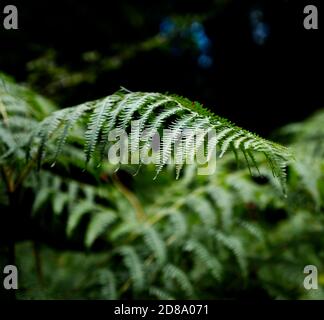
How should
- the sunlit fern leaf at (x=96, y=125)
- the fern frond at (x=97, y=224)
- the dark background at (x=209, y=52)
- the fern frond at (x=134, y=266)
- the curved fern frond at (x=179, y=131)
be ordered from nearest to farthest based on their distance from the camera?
the curved fern frond at (x=179, y=131), the sunlit fern leaf at (x=96, y=125), the fern frond at (x=134, y=266), the fern frond at (x=97, y=224), the dark background at (x=209, y=52)

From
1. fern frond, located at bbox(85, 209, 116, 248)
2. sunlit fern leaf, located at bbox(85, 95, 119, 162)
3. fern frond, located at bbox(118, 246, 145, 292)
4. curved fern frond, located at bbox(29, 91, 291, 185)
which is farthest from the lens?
fern frond, located at bbox(85, 209, 116, 248)

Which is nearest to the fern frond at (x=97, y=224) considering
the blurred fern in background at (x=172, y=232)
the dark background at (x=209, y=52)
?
the blurred fern in background at (x=172, y=232)

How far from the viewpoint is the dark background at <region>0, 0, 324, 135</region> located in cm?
324

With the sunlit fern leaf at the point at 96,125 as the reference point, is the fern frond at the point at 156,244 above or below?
below

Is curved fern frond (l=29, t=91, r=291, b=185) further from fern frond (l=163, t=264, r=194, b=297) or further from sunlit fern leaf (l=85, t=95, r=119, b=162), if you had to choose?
fern frond (l=163, t=264, r=194, b=297)

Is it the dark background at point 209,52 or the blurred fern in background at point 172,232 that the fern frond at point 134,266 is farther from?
the dark background at point 209,52

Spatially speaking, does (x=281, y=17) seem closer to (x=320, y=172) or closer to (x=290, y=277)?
(x=320, y=172)

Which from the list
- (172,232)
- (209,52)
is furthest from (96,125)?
(209,52)

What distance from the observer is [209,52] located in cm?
401

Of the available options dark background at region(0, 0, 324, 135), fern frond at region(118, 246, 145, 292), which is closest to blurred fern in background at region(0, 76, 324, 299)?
fern frond at region(118, 246, 145, 292)

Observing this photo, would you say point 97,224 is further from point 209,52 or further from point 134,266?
point 209,52

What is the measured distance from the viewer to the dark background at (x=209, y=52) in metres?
3.24

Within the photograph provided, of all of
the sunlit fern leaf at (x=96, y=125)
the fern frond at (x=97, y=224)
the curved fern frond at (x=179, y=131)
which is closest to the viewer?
the curved fern frond at (x=179, y=131)
